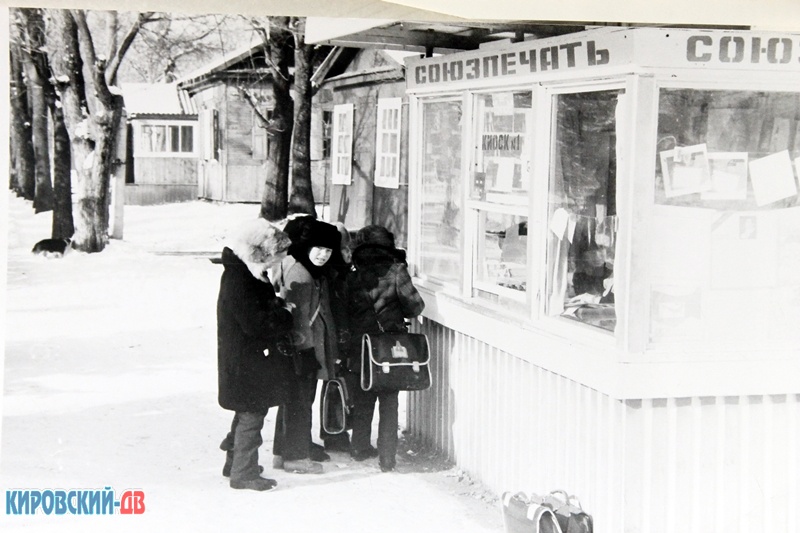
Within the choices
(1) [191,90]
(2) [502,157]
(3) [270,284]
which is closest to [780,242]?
(2) [502,157]

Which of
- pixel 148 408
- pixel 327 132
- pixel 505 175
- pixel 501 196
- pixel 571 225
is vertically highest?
pixel 327 132

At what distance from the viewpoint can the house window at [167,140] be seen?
7113 mm

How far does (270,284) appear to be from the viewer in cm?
532

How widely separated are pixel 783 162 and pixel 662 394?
1080 mm

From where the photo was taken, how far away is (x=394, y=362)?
5.79 meters

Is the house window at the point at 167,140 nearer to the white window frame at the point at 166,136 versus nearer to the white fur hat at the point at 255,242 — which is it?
the white window frame at the point at 166,136

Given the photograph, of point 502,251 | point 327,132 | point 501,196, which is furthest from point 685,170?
point 327,132

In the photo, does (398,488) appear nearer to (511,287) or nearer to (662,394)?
(511,287)

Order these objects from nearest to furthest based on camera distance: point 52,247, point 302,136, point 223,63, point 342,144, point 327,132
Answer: point 52,247 → point 223,63 → point 302,136 → point 342,144 → point 327,132

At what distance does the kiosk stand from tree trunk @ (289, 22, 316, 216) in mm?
4316

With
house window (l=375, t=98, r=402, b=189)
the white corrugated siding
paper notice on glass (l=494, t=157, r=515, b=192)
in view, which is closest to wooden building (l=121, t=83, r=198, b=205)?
paper notice on glass (l=494, t=157, r=515, b=192)

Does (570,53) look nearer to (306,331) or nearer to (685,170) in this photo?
(685,170)

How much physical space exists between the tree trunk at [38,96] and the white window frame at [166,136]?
0.65 metres

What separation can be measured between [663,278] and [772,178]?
0.61 meters
